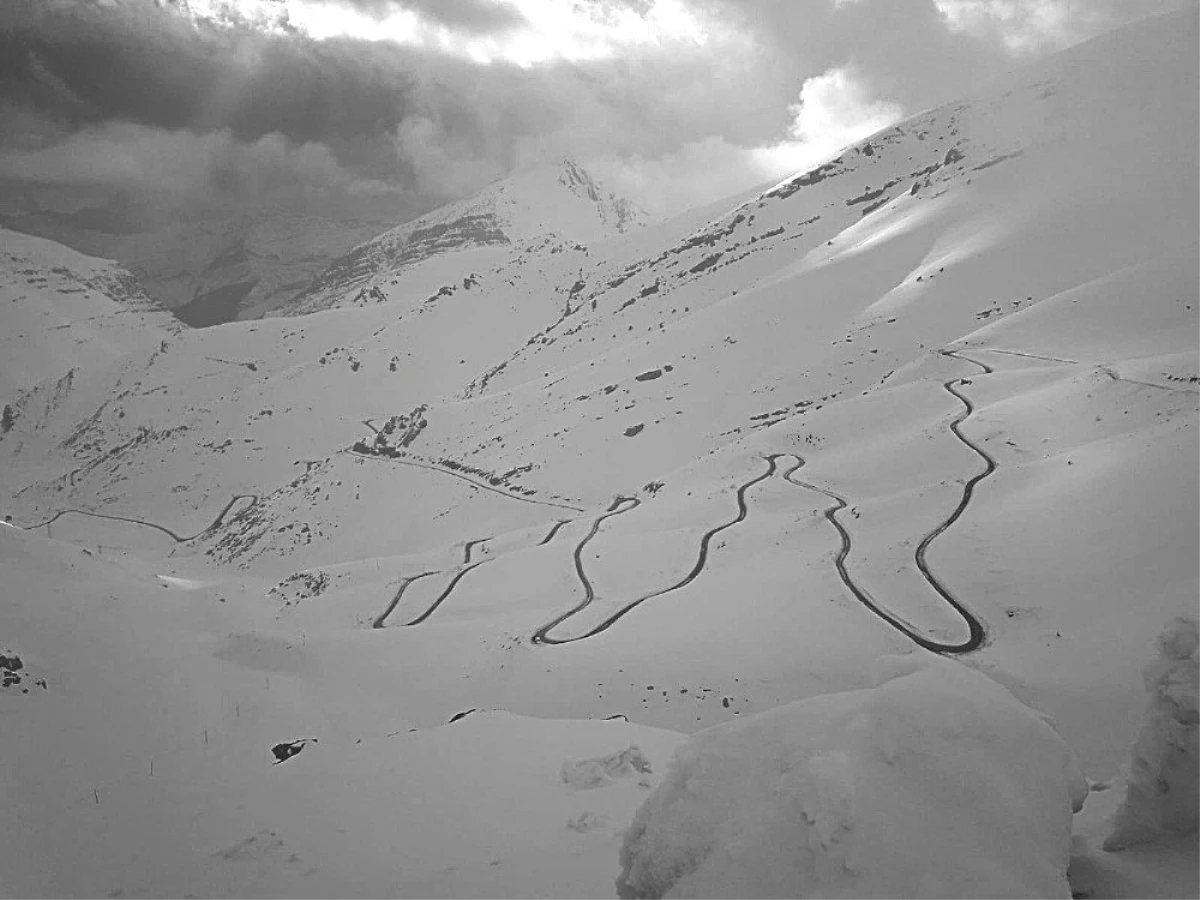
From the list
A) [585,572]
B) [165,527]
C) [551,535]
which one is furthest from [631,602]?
[165,527]

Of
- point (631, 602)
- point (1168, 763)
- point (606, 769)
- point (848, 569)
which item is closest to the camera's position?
point (1168, 763)

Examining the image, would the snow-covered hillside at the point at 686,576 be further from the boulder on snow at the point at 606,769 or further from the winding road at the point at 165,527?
the winding road at the point at 165,527

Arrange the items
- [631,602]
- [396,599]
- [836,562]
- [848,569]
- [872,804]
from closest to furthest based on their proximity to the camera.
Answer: [872,804], [848,569], [836,562], [631,602], [396,599]

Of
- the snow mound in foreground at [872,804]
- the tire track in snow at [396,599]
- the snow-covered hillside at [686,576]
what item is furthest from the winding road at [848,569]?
the snow mound in foreground at [872,804]

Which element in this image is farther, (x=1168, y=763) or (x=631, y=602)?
(x=631, y=602)

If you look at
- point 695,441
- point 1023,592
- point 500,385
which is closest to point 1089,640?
point 1023,592

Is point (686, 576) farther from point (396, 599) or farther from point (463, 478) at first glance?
point (463, 478)
